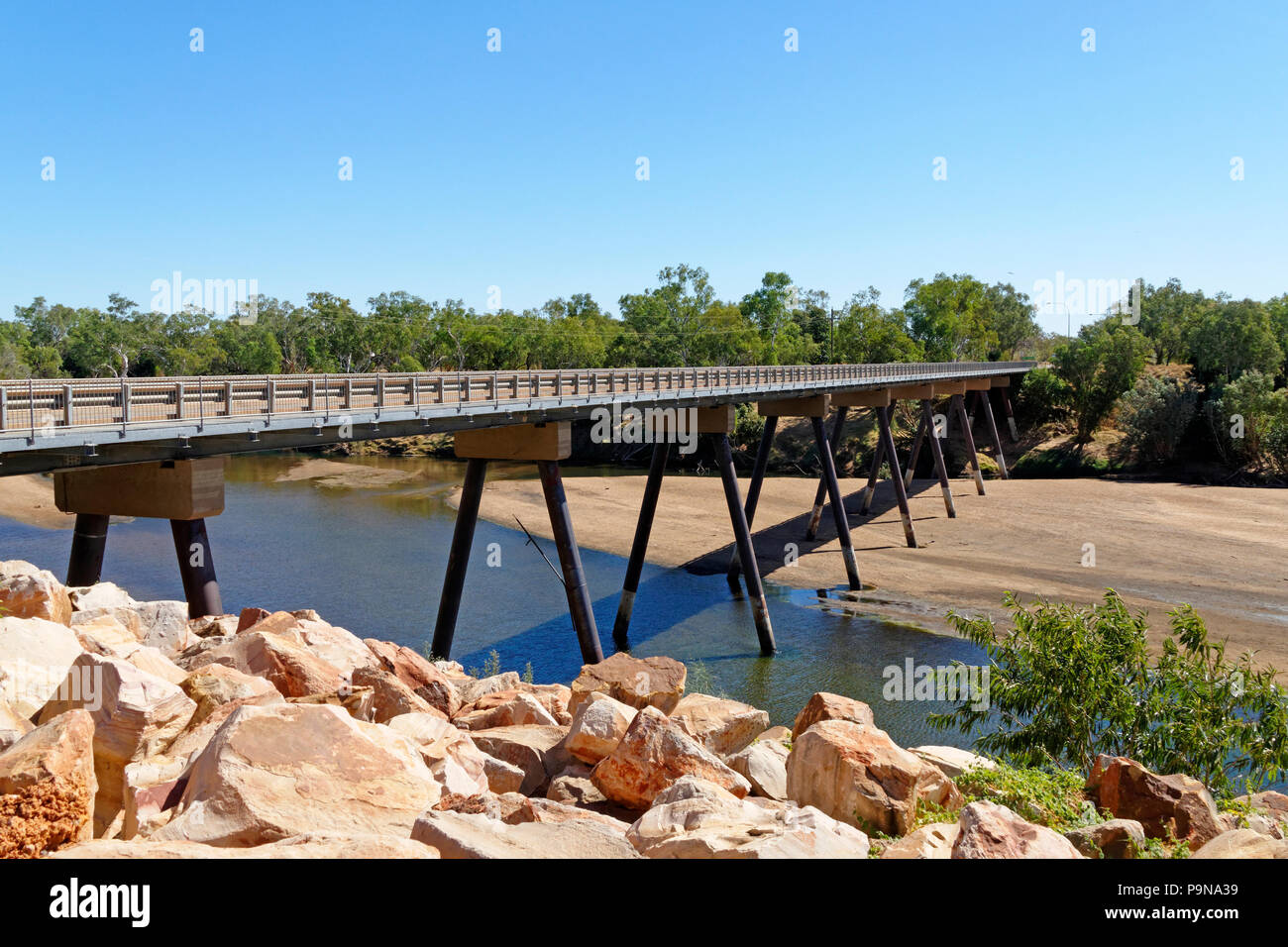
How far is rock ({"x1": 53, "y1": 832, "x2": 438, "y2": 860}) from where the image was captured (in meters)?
6.66

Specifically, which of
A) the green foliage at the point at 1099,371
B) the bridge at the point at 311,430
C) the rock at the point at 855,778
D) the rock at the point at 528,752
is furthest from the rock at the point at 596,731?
the green foliage at the point at 1099,371

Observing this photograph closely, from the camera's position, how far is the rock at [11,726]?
30.6 ft

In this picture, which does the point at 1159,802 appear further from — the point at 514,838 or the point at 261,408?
the point at 261,408

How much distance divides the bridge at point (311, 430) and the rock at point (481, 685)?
5105mm

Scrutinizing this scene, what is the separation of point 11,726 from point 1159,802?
A: 12.7 m

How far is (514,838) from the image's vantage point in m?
7.80

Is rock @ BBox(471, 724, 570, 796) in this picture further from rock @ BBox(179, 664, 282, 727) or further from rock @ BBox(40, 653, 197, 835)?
rock @ BBox(40, 653, 197, 835)

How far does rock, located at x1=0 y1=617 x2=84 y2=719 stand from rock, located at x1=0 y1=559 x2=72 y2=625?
212 cm

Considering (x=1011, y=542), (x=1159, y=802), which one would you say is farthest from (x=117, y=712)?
(x=1011, y=542)

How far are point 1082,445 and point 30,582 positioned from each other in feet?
231

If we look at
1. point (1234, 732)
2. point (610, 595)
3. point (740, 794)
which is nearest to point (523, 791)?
point (740, 794)

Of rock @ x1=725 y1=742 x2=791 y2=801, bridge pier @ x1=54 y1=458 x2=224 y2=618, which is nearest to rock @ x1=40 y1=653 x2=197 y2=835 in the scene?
bridge pier @ x1=54 y1=458 x2=224 y2=618

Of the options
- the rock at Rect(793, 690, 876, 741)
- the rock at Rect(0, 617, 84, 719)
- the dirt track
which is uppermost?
the rock at Rect(0, 617, 84, 719)
